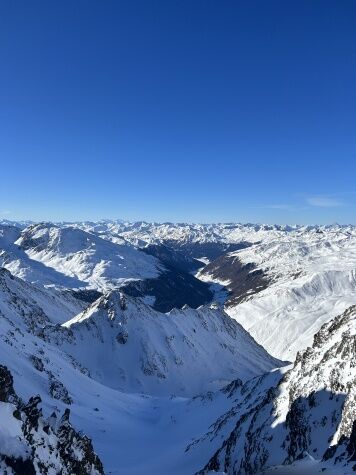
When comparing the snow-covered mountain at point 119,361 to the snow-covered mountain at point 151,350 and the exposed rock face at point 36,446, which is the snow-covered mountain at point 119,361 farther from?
the exposed rock face at point 36,446

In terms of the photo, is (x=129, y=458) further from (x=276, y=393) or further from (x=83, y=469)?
(x=83, y=469)

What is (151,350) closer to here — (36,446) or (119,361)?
(119,361)

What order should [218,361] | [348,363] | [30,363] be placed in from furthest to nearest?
[218,361] < [30,363] < [348,363]

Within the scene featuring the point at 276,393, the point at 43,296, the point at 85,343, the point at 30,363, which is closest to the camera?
the point at 276,393

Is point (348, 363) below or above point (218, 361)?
above

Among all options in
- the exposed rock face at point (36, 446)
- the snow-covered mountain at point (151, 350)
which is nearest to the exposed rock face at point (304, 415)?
the exposed rock face at point (36, 446)

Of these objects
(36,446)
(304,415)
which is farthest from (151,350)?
(36,446)

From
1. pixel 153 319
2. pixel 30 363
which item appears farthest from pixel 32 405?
pixel 153 319
